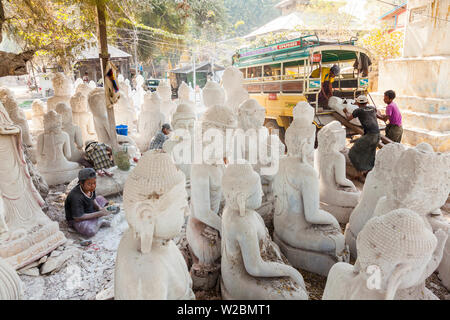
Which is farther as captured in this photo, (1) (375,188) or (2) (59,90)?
(2) (59,90)

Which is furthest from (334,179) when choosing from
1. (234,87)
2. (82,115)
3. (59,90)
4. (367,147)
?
(59,90)

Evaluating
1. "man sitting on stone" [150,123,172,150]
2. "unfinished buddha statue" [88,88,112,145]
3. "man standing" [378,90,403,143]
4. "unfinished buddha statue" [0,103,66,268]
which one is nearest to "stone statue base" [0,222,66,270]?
"unfinished buddha statue" [0,103,66,268]

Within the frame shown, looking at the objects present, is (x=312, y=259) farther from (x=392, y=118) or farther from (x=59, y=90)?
(x=59, y=90)

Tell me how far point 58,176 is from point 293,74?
17.9 feet

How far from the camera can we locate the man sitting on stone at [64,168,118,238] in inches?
146

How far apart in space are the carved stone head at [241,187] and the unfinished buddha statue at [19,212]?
2310 millimetres

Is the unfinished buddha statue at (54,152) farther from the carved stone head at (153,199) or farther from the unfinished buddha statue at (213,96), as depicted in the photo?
the carved stone head at (153,199)

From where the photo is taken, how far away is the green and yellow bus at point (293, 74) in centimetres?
648

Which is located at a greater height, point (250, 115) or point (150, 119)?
point (250, 115)

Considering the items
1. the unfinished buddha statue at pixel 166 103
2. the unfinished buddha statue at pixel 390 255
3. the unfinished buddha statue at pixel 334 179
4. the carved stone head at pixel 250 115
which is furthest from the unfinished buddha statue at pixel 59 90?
the unfinished buddha statue at pixel 390 255

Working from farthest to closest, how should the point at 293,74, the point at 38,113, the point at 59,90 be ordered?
the point at 38,113 < the point at 59,90 < the point at 293,74

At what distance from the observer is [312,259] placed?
9.26ft

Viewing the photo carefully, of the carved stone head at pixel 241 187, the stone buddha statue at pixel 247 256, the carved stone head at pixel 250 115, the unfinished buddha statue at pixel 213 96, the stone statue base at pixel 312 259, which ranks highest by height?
the unfinished buddha statue at pixel 213 96

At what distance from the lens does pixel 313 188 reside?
2.75m
